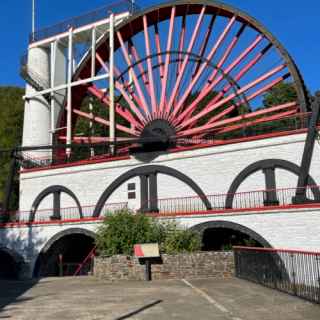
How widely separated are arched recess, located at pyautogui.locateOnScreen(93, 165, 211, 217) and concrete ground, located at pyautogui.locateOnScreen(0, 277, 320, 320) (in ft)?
26.8

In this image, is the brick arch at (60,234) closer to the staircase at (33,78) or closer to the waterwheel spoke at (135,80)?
the waterwheel spoke at (135,80)

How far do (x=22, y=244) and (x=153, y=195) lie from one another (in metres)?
8.21

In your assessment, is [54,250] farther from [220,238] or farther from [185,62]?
[185,62]

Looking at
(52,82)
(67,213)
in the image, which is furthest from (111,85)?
(67,213)

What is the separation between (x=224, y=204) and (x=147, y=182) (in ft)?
15.5

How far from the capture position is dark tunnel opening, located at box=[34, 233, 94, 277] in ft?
79.5

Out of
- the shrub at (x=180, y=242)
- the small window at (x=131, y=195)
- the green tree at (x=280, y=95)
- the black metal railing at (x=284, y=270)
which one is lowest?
the black metal railing at (x=284, y=270)

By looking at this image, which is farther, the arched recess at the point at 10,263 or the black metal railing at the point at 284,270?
the arched recess at the point at 10,263

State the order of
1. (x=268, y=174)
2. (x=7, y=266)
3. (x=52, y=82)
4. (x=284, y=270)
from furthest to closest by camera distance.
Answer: (x=52, y=82) < (x=7, y=266) < (x=268, y=174) < (x=284, y=270)

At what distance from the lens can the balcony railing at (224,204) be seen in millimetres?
18453

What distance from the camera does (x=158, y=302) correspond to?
11.0 meters

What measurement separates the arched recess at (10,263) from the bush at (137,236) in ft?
27.0

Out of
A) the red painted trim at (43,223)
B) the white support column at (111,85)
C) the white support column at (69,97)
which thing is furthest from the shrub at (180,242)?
the white support column at (69,97)

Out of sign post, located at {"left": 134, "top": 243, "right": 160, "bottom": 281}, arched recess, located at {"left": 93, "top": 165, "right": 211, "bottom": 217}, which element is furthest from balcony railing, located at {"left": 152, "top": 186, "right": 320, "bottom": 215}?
sign post, located at {"left": 134, "top": 243, "right": 160, "bottom": 281}
